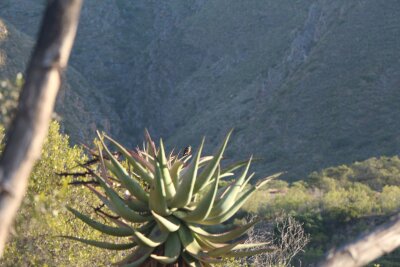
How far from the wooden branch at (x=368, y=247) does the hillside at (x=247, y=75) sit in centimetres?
2718

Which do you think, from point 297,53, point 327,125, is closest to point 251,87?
point 297,53

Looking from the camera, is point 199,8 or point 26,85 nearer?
point 26,85

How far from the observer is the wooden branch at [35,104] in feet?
4.43

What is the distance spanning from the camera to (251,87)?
179 feet

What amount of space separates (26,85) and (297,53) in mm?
53254

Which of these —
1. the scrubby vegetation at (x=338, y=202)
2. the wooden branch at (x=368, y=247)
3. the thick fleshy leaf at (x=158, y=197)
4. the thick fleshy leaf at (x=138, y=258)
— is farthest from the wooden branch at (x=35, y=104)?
the scrubby vegetation at (x=338, y=202)

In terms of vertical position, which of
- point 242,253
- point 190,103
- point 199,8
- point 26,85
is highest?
point 26,85

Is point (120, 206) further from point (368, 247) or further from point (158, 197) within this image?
point (368, 247)

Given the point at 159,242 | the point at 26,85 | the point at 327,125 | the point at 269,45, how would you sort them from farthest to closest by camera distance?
the point at 269,45, the point at 327,125, the point at 159,242, the point at 26,85

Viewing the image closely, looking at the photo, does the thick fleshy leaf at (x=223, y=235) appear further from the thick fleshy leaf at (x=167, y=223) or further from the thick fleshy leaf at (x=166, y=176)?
the thick fleshy leaf at (x=166, y=176)

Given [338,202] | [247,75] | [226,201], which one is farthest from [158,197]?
[247,75]

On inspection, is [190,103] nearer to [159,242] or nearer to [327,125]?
[327,125]

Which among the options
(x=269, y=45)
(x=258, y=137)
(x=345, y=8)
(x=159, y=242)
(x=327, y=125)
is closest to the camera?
(x=159, y=242)

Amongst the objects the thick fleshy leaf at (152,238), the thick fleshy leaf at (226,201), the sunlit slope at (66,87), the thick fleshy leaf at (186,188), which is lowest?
the sunlit slope at (66,87)
